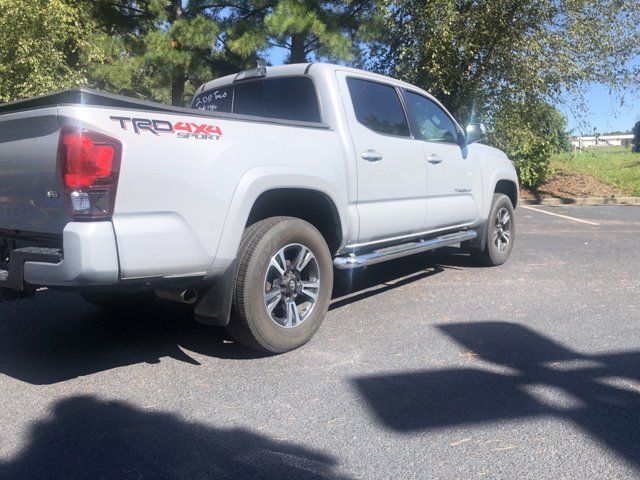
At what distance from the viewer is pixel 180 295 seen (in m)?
3.41

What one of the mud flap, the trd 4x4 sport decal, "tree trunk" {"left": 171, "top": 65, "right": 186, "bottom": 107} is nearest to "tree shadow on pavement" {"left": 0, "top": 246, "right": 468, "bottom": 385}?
the mud flap

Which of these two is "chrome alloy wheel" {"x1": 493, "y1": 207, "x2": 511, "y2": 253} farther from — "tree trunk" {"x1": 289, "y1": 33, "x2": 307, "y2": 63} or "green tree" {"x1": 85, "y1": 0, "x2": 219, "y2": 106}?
"green tree" {"x1": 85, "y1": 0, "x2": 219, "y2": 106}

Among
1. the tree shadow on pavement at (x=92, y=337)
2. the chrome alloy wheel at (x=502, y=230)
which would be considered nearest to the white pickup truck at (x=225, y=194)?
the tree shadow on pavement at (x=92, y=337)

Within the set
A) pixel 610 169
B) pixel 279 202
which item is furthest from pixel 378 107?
pixel 610 169

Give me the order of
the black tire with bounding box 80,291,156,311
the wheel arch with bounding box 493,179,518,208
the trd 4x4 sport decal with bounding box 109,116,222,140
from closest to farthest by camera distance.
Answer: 1. the trd 4x4 sport decal with bounding box 109,116,222,140
2. the black tire with bounding box 80,291,156,311
3. the wheel arch with bounding box 493,179,518,208

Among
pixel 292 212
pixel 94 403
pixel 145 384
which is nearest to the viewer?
pixel 94 403

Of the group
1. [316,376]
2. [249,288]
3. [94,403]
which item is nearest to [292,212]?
[249,288]

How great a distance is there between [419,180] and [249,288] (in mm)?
2272

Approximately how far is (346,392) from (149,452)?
1.14 metres

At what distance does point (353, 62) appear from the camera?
1334cm

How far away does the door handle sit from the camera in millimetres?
4473

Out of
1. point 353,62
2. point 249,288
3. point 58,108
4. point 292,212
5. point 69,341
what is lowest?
point 69,341

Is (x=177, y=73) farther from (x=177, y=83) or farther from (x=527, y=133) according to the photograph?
(x=527, y=133)

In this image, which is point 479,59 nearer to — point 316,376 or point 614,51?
point 614,51
